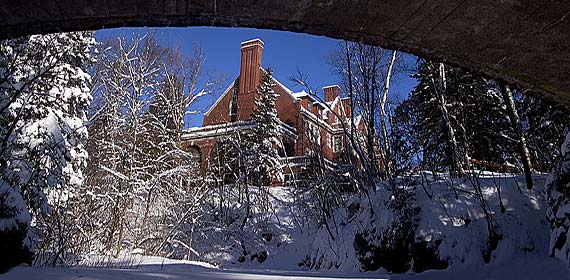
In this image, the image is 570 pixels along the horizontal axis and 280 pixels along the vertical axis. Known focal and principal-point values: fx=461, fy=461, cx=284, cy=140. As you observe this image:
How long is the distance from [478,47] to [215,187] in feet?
61.8

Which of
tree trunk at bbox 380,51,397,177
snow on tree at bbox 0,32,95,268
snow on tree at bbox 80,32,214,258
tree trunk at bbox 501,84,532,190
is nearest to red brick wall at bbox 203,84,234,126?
snow on tree at bbox 80,32,214,258

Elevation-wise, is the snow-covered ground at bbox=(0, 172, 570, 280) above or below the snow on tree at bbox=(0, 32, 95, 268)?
below

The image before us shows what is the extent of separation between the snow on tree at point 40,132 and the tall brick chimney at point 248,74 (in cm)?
1794

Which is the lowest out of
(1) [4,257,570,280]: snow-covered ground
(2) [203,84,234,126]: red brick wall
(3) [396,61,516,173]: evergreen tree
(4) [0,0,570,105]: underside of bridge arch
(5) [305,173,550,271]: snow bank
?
(1) [4,257,570,280]: snow-covered ground

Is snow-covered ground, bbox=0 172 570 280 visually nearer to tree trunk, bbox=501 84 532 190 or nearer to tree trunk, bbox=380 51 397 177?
tree trunk, bbox=501 84 532 190

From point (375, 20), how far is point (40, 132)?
1088cm

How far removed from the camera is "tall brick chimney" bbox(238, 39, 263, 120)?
3250 cm

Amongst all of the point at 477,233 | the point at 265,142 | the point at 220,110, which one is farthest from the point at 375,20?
the point at 220,110

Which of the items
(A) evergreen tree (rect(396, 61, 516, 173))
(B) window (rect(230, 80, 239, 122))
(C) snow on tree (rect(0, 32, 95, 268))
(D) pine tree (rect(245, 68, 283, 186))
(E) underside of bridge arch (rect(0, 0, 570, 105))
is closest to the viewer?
(E) underside of bridge arch (rect(0, 0, 570, 105))

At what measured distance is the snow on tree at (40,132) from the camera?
5.46 m

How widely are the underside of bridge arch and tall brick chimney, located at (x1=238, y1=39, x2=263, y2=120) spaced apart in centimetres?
3000

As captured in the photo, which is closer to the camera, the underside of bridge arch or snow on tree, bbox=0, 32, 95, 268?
the underside of bridge arch

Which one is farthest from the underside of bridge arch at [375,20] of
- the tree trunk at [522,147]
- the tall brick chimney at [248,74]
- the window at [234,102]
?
the window at [234,102]

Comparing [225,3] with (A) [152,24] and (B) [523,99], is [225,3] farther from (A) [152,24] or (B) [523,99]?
(B) [523,99]
